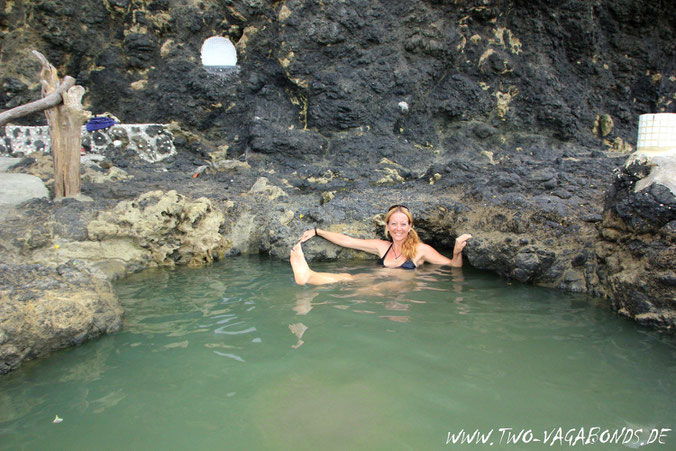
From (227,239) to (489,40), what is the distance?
695 centimetres

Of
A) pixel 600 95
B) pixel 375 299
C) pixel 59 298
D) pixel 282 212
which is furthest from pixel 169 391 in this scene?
pixel 600 95

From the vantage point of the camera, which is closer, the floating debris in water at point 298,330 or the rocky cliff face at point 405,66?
the floating debris in water at point 298,330

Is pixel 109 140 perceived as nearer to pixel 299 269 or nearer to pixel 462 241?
pixel 299 269

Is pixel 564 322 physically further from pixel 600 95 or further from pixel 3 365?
pixel 600 95

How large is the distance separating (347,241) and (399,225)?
0.78 meters

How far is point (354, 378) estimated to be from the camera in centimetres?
253

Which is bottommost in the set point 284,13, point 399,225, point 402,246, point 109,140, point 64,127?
point 402,246

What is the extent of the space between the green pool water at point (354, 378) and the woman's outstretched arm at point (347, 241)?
1.45m

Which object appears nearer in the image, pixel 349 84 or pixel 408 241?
pixel 408 241

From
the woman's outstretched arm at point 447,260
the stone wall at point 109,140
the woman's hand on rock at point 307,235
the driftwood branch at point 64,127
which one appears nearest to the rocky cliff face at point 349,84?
the stone wall at point 109,140

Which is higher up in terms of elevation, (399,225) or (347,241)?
(399,225)

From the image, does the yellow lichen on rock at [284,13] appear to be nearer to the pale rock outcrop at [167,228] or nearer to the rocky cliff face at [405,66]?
the rocky cliff face at [405,66]

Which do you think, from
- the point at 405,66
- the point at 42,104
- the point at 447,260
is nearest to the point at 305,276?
the point at 447,260

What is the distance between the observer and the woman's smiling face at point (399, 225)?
4.98 metres
